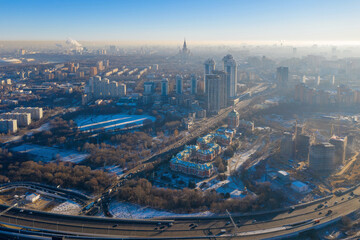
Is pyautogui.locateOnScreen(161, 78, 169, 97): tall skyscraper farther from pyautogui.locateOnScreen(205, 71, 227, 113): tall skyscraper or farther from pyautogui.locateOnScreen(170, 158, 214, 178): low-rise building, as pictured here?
pyautogui.locateOnScreen(170, 158, 214, 178): low-rise building

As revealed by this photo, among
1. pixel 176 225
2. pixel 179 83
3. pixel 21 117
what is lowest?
pixel 176 225

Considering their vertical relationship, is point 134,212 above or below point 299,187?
below

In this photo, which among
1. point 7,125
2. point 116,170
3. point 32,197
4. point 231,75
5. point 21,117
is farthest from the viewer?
point 231,75

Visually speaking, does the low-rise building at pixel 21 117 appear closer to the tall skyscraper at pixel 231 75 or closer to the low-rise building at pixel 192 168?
the low-rise building at pixel 192 168

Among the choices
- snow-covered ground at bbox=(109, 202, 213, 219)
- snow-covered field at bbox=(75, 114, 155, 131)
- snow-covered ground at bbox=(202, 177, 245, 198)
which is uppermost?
snow-covered field at bbox=(75, 114, 155, 131)

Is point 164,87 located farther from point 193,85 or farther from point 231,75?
point 231,75

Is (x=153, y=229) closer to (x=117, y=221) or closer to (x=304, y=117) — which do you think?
(x=117, y=221)

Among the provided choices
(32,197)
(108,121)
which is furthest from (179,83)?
(32,197)

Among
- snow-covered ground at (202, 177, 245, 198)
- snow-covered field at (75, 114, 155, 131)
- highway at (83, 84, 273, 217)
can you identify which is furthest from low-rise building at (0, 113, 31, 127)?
snow-covered ground at (202, 177, 245, 198)
